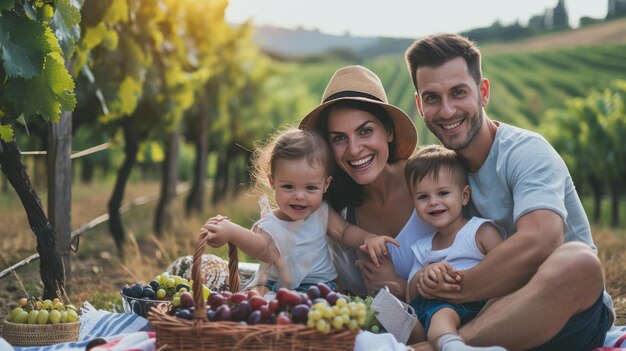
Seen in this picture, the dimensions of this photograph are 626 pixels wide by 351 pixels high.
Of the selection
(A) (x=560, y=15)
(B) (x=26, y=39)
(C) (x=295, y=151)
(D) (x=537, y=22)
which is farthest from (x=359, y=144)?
(A) (x=560, y=15)

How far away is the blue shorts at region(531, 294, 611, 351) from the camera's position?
3875mm

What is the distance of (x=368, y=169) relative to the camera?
450 centimetres

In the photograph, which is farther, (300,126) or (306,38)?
(306,38)

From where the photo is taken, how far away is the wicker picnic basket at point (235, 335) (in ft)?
10.4

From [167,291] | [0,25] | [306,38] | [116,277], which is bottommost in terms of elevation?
[116,277]

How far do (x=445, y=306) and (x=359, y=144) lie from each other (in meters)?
1.05

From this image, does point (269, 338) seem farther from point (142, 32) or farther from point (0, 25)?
point (142, 32)

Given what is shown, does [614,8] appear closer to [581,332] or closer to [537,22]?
[537,22]

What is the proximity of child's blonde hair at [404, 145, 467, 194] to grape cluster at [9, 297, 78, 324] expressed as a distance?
6.79 ft

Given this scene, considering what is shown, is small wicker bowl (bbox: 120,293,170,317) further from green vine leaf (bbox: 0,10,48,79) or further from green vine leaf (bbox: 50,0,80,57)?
green vine leaf (bbox: 50,0,80,57)

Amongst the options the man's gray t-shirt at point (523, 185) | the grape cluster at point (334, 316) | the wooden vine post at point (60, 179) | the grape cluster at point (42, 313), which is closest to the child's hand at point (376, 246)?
the man's gray t-shirt at point (523, 185)

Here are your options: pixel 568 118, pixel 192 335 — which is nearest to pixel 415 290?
pixel 192 335

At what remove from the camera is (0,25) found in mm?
4242

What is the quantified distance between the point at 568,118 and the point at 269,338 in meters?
26.3
